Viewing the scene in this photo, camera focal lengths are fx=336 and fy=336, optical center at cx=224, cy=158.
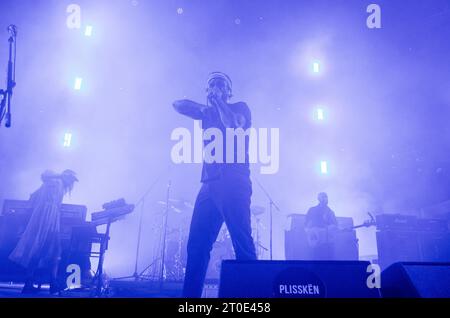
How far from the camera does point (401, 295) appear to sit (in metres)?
1.65

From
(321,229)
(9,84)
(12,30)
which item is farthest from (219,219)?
(12,30)

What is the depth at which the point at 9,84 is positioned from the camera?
11.5ft

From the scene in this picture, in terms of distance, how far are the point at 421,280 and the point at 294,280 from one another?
1.96 feet

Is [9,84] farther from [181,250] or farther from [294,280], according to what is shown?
[181,250]

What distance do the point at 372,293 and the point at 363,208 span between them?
2.60m

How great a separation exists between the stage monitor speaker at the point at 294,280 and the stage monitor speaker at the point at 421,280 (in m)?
0.15

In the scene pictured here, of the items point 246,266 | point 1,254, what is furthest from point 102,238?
point 246,266

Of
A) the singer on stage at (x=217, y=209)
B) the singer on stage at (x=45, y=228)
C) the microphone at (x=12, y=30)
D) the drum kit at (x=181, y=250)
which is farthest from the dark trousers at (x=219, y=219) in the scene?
the drum kit at (x=181, y=250)

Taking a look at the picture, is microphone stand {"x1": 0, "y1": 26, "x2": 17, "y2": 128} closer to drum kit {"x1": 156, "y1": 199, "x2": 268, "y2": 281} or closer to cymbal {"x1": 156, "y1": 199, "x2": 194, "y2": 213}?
cymbal {"x1": 156, "y1": 199, "x2": 194, "y2": 213}

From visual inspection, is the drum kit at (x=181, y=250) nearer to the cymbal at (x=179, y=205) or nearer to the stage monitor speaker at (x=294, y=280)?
the cymbal at (x=179, y=205)

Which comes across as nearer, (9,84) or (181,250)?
(9,84)

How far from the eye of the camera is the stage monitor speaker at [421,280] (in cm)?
155

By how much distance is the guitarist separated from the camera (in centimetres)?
417
